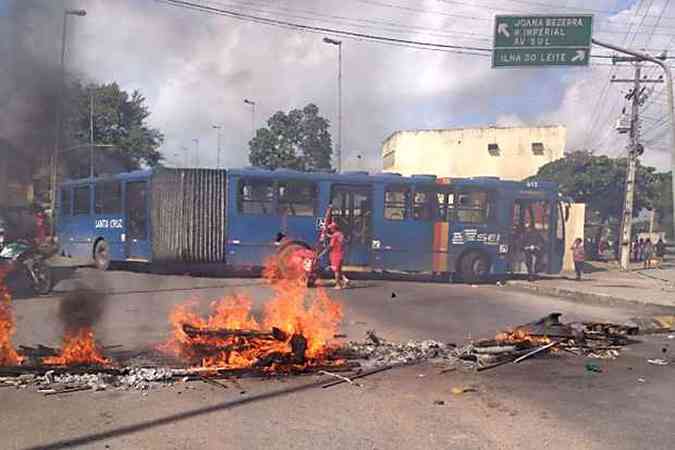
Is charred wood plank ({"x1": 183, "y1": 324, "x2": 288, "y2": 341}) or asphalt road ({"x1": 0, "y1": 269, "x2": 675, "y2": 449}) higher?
charred wood plank ({"x1": 183, "y1": 324, "x2": 288, "y2": 341})

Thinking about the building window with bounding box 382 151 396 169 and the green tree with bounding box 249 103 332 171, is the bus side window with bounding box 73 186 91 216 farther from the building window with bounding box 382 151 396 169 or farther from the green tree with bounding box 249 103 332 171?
the building window with bounding box 382 151 396 169

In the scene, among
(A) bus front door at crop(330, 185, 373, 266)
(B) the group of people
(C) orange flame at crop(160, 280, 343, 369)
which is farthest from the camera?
(B) the group of people

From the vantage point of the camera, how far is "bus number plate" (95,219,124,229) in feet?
52.0

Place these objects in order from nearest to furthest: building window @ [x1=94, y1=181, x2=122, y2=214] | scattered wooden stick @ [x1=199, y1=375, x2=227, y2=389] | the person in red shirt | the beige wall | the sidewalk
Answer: scattered wooden stick @ [x1=199, y1=375, x2=227, y2=389]
the sidewalk
the person in red shirt
building window @ [x1=94, y1=181, x2=122, y2=214]
the beige wall

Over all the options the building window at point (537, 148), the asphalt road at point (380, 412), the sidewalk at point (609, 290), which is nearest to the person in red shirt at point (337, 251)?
the sidewalk at point (609, 290)

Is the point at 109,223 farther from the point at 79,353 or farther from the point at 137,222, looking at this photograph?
A: the point at 79,353

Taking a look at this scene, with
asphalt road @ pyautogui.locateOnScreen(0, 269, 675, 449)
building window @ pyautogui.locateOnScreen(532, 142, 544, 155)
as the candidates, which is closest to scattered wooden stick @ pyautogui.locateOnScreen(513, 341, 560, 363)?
asphalt road @ pyautogui.locateOnScreen(0, 269, 675, 449)

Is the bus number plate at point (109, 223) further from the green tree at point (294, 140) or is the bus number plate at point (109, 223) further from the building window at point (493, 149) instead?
the building window at point (493, 149)

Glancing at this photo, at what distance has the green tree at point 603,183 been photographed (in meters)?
34.4

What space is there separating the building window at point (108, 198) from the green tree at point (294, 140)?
1409 cm

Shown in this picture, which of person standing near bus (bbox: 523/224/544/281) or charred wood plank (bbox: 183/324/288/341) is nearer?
charred wood plank (bbox: 183/324/288/341)

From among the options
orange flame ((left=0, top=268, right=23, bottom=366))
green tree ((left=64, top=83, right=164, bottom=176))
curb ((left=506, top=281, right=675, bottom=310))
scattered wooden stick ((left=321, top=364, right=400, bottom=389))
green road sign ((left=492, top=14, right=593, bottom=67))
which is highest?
green road sign ((left=492, top=14, right=593, bottom=67))

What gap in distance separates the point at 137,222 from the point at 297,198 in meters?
4.30

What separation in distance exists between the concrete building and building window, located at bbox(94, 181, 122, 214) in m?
31.2
